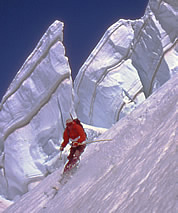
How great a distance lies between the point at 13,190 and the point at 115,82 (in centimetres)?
721

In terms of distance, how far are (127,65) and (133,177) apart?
40.2 feet

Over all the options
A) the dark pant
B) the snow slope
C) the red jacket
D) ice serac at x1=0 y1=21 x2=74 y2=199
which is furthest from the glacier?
the snow slope

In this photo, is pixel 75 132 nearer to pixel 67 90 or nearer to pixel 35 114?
pixel 67 90

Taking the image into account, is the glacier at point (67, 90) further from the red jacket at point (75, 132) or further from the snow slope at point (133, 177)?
the snow slope at point (133, 177)

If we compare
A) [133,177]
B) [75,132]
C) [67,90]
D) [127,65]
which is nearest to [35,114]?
[67,90]

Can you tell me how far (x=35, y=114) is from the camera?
491 inches

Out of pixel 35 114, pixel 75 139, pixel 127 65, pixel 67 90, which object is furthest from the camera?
pixel 127 65

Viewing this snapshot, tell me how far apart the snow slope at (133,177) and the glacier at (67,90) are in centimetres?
733

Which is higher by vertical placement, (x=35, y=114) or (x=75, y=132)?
(x=75, y=132)

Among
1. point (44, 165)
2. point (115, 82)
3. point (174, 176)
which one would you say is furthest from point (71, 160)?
point (115, 82)

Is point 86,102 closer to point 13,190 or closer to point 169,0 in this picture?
point 13,190

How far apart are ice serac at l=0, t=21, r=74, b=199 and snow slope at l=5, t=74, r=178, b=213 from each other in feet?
23.8

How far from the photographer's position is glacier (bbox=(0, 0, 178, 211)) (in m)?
11.7

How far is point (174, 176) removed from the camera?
1758 mm
